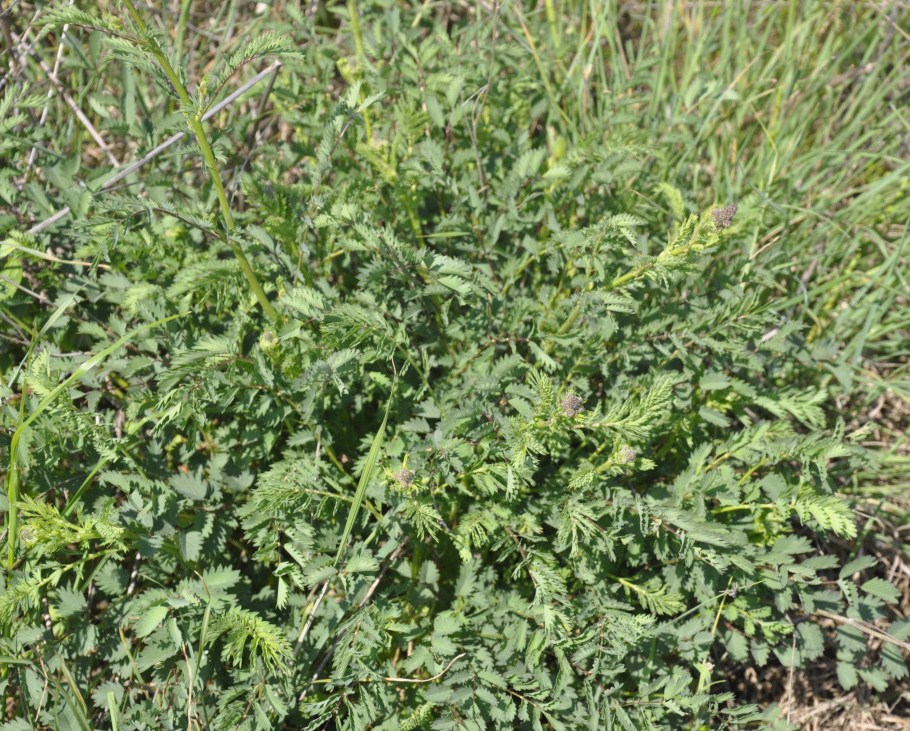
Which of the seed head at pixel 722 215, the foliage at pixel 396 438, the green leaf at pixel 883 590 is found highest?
the seed head at pixel 722 215

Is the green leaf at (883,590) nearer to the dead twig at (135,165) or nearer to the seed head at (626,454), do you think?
the seed head at (626,454)

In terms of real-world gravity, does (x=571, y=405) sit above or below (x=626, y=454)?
above

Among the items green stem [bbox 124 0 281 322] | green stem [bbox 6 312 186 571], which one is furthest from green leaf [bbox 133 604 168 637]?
green stem [bbox 124 0 281 322]

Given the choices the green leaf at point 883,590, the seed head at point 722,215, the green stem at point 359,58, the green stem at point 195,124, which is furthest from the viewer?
the green stem at point 359,58

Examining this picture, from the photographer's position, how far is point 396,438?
246 cm

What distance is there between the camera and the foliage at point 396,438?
2.19m

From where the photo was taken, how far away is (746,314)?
2439 millimetres

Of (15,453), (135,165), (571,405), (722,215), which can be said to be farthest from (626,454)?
(135,165)

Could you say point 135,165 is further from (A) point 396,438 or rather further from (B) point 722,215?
(B) point 722,215

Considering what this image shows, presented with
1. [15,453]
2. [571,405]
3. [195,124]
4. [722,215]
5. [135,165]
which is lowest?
[571,405]

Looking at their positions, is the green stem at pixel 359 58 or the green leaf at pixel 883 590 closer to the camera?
the green leaf at pixel 883 590

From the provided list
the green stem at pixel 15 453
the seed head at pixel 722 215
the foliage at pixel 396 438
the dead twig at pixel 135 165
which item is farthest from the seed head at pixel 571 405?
the dead twig at pixel 135 165

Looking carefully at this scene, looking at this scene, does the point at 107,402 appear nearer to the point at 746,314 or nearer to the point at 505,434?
the point at 505,434

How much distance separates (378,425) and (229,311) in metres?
0.66
